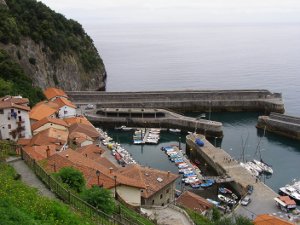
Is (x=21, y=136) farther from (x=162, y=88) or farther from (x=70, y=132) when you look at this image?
(x=162, y=88)

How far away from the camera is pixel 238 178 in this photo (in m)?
37.2

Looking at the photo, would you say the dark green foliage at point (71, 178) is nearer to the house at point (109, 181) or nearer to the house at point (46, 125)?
the house at point (109, 181)

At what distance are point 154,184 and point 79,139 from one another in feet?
51.6

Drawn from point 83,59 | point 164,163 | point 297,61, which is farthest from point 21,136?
point 297,61

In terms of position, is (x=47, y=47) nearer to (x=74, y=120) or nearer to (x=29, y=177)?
(x=74, y=120)

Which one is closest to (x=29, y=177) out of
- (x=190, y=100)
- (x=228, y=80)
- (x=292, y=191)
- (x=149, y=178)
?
(x=149, y=178)

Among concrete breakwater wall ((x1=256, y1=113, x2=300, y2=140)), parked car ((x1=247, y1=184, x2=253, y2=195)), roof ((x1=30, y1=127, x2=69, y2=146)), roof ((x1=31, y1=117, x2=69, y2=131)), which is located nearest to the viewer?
parked car ((x1=247, y1=184, x2=253, y2=195))

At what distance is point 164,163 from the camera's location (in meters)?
43.7

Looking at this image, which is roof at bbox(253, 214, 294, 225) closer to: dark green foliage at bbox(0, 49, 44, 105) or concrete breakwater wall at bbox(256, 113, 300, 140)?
concrete breakwater wall at bbox(256, 113, 300, 140)

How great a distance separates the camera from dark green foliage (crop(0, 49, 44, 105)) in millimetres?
50594

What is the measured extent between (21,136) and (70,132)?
5622mm

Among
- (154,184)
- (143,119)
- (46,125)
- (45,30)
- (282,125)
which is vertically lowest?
(154,184)

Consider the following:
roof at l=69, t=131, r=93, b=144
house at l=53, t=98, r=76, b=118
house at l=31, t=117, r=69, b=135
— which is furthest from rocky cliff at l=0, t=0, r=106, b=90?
roof at l=69, t=131, r=93, b=144

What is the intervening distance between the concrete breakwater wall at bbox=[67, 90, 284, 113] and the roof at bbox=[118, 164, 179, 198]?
34.2 meters
